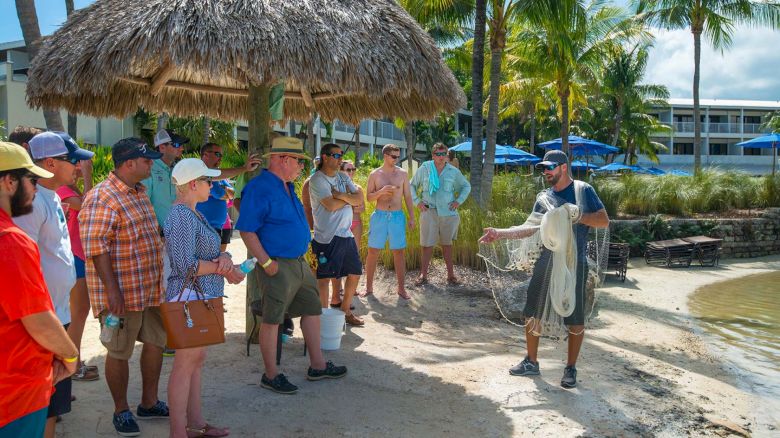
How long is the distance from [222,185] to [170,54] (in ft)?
7.04

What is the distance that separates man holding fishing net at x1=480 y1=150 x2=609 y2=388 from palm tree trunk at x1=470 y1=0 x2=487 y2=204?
6.93 meters

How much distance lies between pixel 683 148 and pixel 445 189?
202 ft

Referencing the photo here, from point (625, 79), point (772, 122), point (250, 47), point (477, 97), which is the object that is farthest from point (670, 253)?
point (772, 122)

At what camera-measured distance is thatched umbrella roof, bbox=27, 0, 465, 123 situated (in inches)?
178

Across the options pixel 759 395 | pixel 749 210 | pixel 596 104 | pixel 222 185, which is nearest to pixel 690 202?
pixel 749 210

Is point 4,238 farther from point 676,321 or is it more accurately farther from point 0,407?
point 676,321

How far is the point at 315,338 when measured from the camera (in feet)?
15.3

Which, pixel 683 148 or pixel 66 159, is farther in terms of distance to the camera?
pixel 683 148

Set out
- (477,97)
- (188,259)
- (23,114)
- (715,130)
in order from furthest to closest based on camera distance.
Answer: (715,130), (23,114), (477,97), (188,259)

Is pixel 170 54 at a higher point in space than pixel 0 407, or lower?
higher

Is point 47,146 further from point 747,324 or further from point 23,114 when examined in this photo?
point 23,114

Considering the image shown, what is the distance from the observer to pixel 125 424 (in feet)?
11.7

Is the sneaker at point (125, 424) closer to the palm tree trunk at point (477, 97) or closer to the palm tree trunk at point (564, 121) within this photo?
the palm tree trunk at point (477, 97)

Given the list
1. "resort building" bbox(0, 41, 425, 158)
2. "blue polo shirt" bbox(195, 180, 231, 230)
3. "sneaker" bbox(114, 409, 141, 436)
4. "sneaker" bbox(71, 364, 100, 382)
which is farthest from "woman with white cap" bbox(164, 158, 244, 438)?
"resort building" bbox(0, 41, 425, 158)
